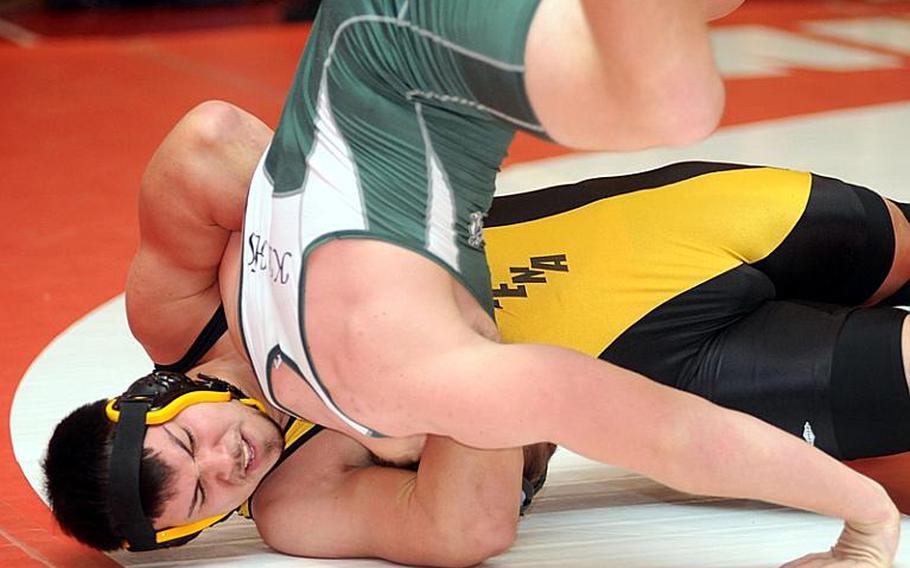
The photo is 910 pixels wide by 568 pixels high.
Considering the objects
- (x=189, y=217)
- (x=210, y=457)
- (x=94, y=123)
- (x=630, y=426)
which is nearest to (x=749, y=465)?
(x=630, y=426)

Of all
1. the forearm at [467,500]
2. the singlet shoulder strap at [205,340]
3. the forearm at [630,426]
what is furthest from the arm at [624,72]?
the singlet shoulder strap at [205,340]

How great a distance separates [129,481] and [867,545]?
3.76 ft

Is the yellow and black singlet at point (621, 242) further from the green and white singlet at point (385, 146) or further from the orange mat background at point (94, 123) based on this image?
the orange mat background at point (94, 123)

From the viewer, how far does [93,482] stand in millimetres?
2479

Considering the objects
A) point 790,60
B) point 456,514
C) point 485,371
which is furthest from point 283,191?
point 790,60

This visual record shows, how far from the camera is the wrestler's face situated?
248cm

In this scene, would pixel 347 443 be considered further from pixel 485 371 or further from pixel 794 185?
pixel 794 185

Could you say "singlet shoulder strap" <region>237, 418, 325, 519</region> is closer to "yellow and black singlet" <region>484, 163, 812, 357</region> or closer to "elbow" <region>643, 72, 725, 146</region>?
"yellow and black singlet" <region>484, 163, 812, 357</region>

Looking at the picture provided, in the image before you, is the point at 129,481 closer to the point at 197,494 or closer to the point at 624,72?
the point at 197,494

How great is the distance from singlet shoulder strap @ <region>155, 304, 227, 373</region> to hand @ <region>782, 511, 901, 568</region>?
1.16 m

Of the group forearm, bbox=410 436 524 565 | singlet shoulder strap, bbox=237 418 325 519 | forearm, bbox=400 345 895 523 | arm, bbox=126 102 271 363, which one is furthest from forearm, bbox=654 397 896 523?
arm, bbox=126 102 271 363

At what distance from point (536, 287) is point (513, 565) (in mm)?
511

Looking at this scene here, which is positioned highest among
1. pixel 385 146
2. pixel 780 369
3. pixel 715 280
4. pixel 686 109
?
pixel 686 109

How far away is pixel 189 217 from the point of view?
2.73 metres
